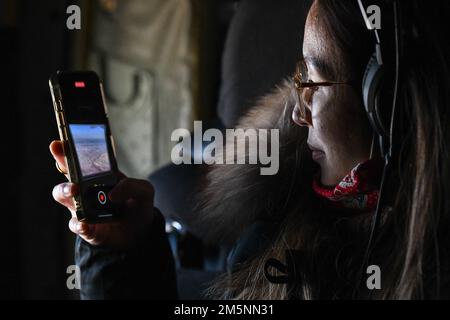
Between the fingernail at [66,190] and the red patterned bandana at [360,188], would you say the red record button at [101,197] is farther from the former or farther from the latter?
the red patterned bandana at [360,188]

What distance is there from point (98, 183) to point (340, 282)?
0.29 m

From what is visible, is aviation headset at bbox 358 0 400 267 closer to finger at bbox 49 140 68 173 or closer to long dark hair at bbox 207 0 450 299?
long dark hair at bbox 207 0 450 299

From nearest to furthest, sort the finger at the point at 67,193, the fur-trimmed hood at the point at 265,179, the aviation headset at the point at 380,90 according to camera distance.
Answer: the aviation headset at the point at 380,90 → the finger at the point at 67,193 → the fur-trimmed hood at the point at 265,179

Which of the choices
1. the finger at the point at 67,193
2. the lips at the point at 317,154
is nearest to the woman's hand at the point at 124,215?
the finger at the point at 67,193

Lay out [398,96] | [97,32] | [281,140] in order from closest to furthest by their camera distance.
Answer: [398,96] < [281,140] < [97,32]

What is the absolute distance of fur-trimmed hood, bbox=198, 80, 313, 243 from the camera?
780mm

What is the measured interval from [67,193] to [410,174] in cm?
36

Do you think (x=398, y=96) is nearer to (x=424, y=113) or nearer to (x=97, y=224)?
(x=424, y=113)

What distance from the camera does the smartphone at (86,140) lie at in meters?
0.66

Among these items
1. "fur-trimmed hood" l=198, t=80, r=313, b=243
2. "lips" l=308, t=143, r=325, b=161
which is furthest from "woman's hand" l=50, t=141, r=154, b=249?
"lips" l=308, t=143, r=325, b=161

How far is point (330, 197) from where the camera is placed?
0.68 metres

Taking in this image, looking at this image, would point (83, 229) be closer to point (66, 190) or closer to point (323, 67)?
point (66, 190)

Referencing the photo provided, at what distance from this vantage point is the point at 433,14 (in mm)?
575
